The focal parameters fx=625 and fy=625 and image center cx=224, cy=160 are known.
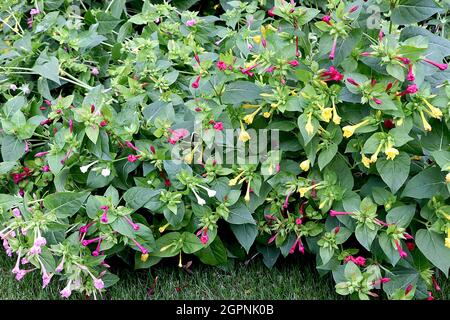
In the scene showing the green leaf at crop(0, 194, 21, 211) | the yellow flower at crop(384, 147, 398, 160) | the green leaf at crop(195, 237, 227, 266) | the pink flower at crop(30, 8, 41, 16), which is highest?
the yellow flower at crop(384, 147, 398, 160)

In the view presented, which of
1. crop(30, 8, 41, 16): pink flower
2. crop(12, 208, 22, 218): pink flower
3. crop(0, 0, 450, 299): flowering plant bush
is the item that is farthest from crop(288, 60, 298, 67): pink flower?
crop(30, 8, 41, 16): pink flower

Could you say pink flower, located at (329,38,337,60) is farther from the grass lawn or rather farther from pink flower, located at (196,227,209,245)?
the grass lawn

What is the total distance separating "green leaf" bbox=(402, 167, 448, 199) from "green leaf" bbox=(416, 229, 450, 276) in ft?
0.51

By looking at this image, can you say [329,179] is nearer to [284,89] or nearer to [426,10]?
[284,89]

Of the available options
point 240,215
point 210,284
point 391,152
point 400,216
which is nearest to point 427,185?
point 400,216

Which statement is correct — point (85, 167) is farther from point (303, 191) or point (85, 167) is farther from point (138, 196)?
point (303, 191)

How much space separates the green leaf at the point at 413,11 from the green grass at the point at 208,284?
124cm

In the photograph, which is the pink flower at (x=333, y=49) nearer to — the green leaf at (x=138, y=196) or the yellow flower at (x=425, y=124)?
the yellow flower at (x=425, y=124)

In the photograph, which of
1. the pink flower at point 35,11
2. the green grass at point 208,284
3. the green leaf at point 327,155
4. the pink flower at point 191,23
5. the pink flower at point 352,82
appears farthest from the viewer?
the pink flower at point 35,11

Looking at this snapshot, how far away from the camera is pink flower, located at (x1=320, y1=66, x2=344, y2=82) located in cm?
248

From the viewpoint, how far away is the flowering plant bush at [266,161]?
246 centimetres

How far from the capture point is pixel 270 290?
2.89m

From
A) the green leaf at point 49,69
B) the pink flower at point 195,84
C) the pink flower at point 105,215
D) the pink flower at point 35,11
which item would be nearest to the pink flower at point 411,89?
the pink flower at point 195,84

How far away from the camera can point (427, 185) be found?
2500mm
